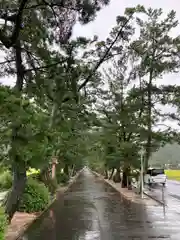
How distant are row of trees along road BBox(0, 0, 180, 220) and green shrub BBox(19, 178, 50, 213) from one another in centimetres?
212

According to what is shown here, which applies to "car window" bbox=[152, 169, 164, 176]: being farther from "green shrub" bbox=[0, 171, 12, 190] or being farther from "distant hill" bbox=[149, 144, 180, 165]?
"distant hill" bbox=[149, 144, 180, 165]

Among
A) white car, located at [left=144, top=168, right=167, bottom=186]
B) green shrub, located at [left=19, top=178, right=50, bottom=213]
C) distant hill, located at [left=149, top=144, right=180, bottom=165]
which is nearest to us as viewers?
green shrub, located at [left=19, top=178, right=50, bottom=213]

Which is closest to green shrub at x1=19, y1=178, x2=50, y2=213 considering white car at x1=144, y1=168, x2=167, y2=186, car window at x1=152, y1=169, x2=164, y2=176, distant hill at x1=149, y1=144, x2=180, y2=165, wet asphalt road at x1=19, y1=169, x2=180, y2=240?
wet asphalt road at x1=19, y1=169, x2=180, y2=240

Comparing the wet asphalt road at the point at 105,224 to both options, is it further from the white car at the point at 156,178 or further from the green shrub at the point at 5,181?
the white car at the point at 156,178

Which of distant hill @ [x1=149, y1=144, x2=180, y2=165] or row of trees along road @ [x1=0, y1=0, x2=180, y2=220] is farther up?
distant hill @ [x1=149, y1=144, x2=180, y2=165]

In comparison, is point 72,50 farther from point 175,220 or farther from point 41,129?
point 175,220

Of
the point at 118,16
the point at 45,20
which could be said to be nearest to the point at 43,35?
the point at 45,20

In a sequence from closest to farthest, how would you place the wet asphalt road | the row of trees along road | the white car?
the row of trees along road, the wet asphalt road, the white car

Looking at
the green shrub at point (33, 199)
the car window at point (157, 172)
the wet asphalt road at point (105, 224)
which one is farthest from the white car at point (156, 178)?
the green shrub at point (33, 199)

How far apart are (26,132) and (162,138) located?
2242cm

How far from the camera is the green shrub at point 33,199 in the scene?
1659 cm

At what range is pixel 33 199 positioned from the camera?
17.3m

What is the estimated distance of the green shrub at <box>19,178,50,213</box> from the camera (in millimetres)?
16594

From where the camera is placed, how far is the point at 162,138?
28.9 metres
